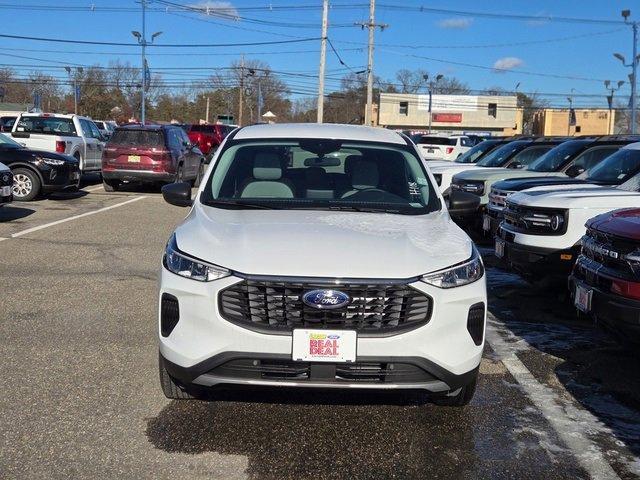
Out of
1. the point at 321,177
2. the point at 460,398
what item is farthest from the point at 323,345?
the point at 321,177

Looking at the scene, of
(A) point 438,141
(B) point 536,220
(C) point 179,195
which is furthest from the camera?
(A) point 438,141

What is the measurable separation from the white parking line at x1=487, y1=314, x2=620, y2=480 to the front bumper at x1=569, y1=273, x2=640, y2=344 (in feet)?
1.89

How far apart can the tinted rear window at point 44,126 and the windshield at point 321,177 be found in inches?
579

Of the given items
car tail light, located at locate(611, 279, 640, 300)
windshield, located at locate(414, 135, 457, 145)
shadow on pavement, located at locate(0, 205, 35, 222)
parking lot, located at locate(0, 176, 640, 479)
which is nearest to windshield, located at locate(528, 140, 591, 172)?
parking lot, located at locate(0, 176, 640, 479)

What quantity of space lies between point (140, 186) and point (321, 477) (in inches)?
701

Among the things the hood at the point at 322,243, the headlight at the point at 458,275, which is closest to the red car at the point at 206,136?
the hood at the point at 322,243

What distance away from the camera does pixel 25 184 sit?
15062 mm

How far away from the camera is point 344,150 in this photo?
5.48 meters

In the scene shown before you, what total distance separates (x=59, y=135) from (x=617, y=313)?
54.0 feet

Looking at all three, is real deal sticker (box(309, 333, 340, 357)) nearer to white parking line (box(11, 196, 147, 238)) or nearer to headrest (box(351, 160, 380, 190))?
headrest (box(351, 160, 380, 190))

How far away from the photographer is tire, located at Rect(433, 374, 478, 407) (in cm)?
414

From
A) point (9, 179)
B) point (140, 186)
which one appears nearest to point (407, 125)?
point (140, 186)

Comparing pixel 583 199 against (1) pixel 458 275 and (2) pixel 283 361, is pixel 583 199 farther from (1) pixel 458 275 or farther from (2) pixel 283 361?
(2) pixel 283 361

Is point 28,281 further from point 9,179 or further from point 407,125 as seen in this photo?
point 407,125
